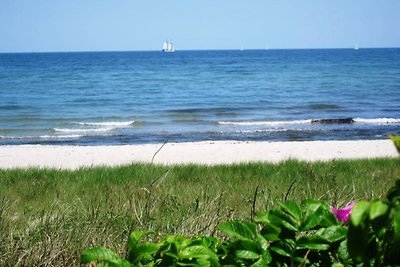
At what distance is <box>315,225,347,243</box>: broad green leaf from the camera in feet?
5.26

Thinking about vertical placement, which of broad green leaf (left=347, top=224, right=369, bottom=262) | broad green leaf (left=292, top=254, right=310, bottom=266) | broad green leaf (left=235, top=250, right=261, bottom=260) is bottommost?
broad green leaf (left=292, top=254, right=310, bottom=266)

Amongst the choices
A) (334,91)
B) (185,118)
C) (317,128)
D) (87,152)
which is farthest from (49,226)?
(334,91)

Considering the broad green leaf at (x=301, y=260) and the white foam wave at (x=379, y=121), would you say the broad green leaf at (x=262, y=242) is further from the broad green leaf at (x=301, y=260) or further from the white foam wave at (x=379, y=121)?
the white foam wave at (x=379, y=121)

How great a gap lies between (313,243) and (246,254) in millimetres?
192

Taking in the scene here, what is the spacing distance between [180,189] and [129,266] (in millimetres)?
4995

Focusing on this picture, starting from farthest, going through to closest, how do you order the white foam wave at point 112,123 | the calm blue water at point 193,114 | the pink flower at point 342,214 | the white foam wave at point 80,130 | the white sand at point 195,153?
the white foam wave at point 112,123
the white foam wave at point 80,130
the calm blue water at point 193,114
the white sand at point 195,153
the pink flower at point 342,214

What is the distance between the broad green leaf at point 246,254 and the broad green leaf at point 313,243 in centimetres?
13

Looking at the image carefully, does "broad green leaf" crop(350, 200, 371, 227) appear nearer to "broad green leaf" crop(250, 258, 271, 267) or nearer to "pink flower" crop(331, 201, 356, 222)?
"broad green leaf" crop(250, 258, 271, 267)

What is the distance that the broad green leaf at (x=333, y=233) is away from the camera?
160 centimetres

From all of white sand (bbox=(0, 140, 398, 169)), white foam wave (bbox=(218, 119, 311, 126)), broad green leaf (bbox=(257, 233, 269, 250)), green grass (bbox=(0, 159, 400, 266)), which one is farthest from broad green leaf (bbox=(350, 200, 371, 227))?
white foam wave (bbox=(218, 119, 311, 126))

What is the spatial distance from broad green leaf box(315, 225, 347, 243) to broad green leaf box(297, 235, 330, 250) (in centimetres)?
2

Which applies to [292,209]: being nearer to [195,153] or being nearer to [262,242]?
[262,242]

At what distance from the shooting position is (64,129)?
21.0 m

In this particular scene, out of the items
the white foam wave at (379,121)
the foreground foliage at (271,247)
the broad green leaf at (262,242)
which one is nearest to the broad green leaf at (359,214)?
the foreground foliage at (271,247)
